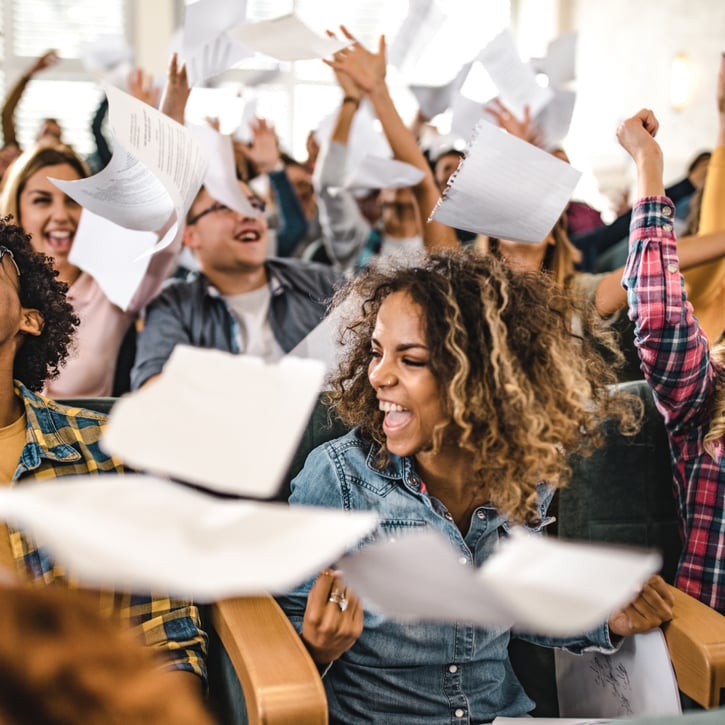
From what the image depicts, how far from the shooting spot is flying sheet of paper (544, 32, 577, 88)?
2.58 m

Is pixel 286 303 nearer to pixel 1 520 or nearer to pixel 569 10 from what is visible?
pixel 1 520

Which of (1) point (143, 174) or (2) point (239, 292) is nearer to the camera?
(1) point (143, 174)

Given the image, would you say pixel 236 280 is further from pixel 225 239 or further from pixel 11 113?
pixel 11 113

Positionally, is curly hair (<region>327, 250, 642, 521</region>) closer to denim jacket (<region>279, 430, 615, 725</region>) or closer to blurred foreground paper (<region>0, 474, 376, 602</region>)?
denim jacket (<region>279, 430, 615, 725</region>)

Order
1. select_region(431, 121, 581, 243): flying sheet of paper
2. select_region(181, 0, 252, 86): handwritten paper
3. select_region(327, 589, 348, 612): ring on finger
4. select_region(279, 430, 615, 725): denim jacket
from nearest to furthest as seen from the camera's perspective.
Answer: select_region(327, 589, 348, 612): ring on finger, select_region(279, 430, 615, 725): denim jacket, select_region(431, 121, 581, 243): flying sheet of paper, select_region(181, 0, 252, 86): handwritten paper

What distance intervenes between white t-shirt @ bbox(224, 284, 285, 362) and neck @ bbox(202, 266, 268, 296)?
0.01m

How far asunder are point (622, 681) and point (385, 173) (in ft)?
4.15

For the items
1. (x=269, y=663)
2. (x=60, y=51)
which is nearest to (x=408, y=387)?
(x=269, y=663)

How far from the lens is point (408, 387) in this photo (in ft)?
3.69

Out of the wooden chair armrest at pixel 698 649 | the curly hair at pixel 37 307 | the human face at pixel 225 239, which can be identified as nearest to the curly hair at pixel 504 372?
the wooden chair armrest at pixel 698 649

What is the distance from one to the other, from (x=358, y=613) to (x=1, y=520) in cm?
43

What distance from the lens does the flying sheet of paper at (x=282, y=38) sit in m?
1.53

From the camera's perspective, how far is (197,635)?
1.13 m

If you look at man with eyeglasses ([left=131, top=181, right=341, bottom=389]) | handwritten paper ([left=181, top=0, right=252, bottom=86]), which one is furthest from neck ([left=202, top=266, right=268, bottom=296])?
handwritten paper ([left=181, top=0, right=252, bottom=86])
